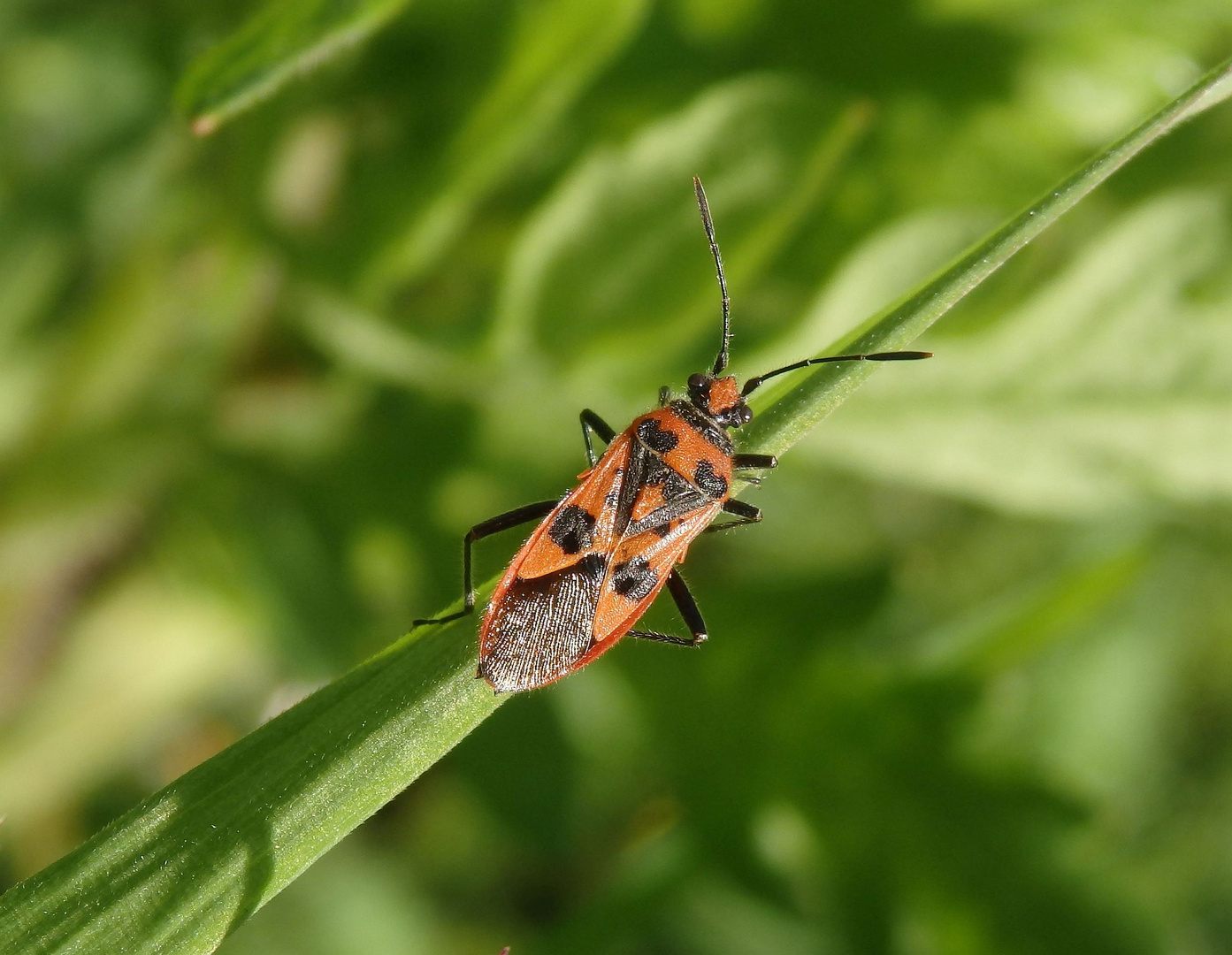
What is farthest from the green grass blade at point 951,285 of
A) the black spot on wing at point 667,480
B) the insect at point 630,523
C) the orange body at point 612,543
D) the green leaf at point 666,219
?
the black spot on wing at point 667,480

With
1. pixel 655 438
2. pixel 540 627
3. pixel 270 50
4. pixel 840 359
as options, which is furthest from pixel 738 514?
pixel 270 50

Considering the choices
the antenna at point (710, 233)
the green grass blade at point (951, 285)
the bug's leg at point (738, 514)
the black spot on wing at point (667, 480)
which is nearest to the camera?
the green grass blade at point (951, 285)

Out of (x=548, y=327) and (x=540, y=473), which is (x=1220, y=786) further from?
(x=548, y=327)

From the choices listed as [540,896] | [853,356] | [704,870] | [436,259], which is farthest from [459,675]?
[540,896]

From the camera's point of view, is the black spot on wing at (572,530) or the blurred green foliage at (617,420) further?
the black spot on wing at (572,530)

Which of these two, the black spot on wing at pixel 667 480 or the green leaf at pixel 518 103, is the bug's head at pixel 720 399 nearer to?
the black spot on wing at pixel 667 480

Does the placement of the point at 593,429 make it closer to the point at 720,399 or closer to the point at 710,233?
the point at 720,399
